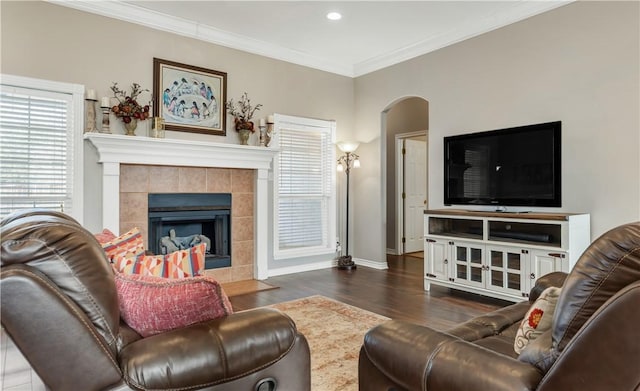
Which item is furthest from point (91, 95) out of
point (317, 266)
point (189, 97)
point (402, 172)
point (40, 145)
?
point (402, 172)

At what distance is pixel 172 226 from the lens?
4637mm

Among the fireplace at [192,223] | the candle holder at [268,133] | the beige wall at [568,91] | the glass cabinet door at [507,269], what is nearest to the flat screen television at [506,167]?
the beige wall at [568,91]

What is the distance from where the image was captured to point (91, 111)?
386 centimetres

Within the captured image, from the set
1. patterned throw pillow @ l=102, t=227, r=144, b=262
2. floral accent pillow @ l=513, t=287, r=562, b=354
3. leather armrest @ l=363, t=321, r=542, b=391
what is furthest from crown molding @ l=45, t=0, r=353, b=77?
floral accent pillow @ l=513, t=287, r=562, b=354

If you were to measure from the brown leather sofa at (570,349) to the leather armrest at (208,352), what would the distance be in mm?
401

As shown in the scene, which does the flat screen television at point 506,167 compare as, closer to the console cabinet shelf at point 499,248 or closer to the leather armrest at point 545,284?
the console cabinet shelf at point 499,248

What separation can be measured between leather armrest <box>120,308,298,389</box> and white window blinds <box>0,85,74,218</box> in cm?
315

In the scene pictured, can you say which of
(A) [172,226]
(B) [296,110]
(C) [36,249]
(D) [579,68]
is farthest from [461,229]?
(C) [36,249]

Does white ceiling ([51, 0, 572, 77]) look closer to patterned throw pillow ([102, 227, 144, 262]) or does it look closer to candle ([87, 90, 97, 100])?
candle ([87, 90, 97, 100])

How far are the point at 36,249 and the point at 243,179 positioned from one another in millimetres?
3986

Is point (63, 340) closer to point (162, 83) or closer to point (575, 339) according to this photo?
point (575, 339)

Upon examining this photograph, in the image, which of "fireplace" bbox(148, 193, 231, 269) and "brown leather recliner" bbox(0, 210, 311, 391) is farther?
"fireplace" bbox(148, 193, 231, 269)

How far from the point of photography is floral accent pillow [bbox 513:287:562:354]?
1473 mm

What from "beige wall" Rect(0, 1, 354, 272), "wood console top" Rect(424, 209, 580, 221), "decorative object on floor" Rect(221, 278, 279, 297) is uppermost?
"beige wall" Rect(0, 1, 354, 272)
